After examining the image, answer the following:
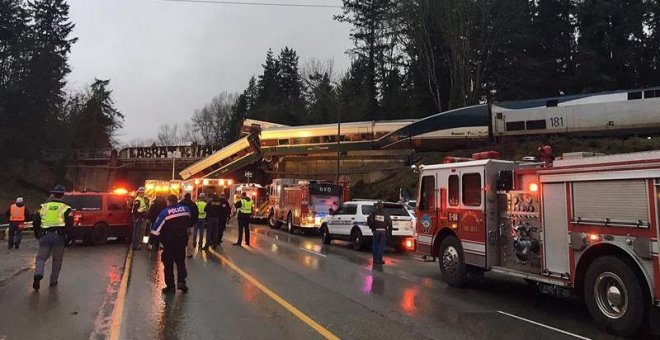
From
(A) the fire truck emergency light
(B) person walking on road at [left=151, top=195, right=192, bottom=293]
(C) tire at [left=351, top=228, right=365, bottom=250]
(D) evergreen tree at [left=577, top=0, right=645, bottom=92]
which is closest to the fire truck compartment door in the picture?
(A) the fire truck emergency light

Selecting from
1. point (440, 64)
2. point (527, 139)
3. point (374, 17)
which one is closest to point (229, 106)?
point (374, 17)

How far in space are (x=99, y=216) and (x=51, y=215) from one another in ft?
29.5

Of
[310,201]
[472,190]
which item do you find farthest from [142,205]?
[472,190]

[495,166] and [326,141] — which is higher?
[326,141]

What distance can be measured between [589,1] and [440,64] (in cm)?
1523

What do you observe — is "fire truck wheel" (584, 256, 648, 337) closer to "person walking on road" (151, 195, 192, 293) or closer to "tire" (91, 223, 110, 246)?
"person walking on road" (151, 195, 192, 293)

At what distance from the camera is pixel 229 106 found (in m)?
121

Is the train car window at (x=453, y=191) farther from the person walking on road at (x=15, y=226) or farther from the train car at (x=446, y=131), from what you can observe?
the train car at (x=446, y=131)

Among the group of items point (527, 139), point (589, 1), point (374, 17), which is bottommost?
point (527, 139)

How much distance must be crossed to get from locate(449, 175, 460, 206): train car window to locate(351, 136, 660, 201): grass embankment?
57.9ft

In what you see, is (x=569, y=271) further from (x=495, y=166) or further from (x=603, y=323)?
(x=495, y=166)

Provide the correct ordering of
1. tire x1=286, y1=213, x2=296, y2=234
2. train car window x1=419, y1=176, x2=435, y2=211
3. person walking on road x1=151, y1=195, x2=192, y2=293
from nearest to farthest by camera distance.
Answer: person walking on road x1=151, y1=195, x2=192, y2=293 → train car window x1=419, y1=176, x2=435, y2=211 → tire x1=286, y1=213, x2=296, y2=234

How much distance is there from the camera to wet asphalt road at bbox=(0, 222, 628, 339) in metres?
7.20

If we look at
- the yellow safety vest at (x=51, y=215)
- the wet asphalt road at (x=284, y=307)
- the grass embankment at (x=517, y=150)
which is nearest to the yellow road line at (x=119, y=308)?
the wet asphalt road at (x=284, y=307)
